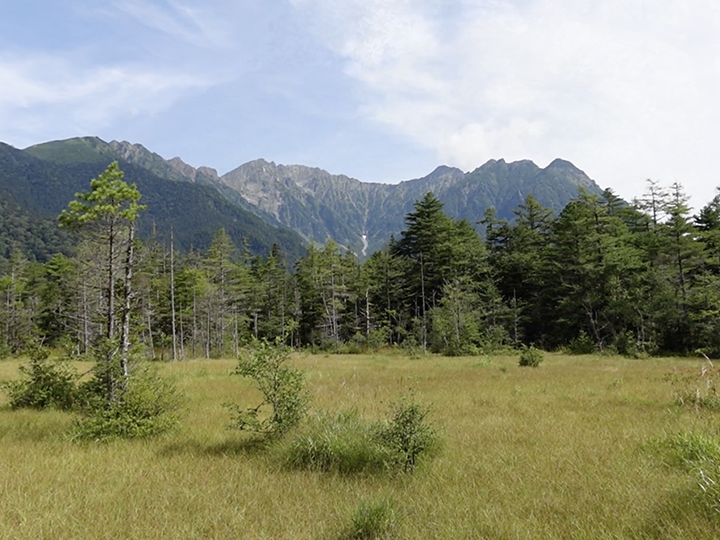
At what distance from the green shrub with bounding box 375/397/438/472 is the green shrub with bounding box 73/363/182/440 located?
463 centimetres

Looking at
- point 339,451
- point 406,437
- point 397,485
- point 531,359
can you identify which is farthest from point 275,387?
point 531,359

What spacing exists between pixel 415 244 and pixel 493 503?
42.6 m

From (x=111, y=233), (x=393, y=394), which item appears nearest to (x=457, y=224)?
(x=393, y=394)

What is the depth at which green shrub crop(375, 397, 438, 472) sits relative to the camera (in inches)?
234

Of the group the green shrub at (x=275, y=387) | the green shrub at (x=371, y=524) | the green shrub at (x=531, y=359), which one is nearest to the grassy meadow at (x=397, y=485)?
the green shrub at (x=371, y=524)

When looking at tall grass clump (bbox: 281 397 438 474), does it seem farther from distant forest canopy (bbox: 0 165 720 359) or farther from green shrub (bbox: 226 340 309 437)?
distant forest canopy (bbox: 0 165 720 359)

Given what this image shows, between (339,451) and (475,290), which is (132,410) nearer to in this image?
(339,451)

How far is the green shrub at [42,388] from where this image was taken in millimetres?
11188

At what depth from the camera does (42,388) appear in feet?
37.3

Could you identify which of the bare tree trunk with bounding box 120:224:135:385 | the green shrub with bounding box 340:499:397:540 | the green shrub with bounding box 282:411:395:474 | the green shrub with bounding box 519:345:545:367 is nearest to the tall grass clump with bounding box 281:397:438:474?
the green shrub with bounding box 282:411:395:474

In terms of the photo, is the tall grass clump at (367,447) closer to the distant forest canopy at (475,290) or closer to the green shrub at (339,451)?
the green shrub at (339,451)

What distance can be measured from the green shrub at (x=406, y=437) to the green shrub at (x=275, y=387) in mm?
1664

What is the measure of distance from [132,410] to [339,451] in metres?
4.72

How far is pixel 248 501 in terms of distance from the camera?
4.91m
